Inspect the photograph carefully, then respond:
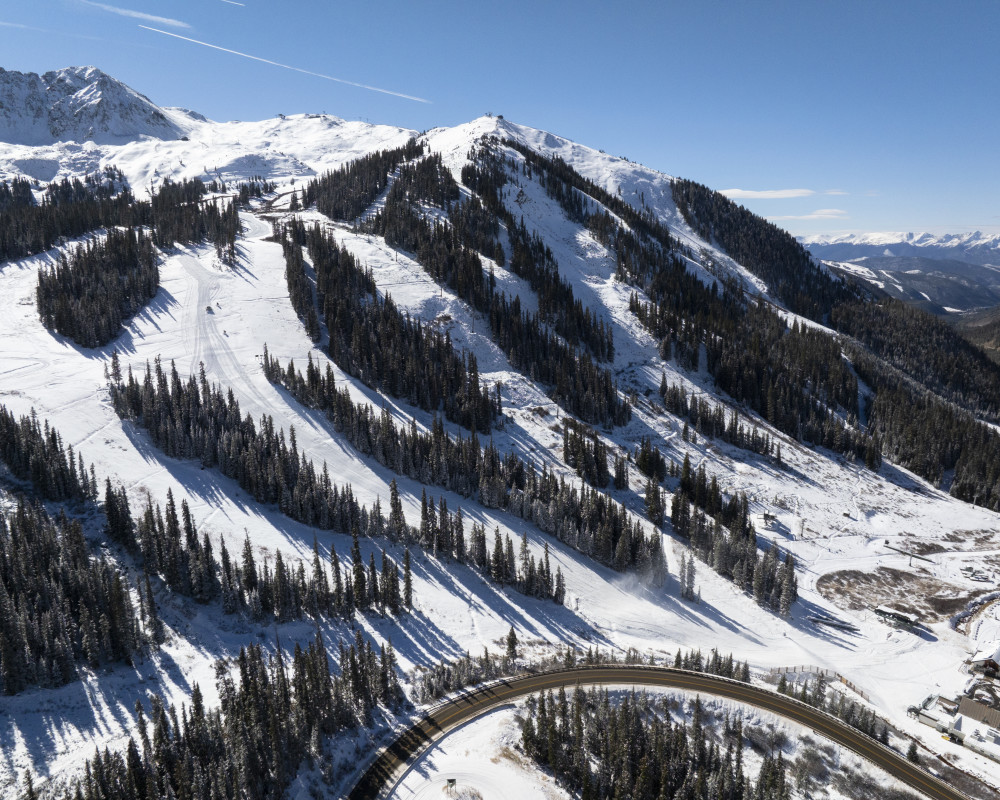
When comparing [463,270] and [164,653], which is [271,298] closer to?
[463,270]

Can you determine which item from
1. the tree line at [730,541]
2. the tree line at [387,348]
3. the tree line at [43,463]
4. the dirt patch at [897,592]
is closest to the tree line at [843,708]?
the tree line at [730,541]

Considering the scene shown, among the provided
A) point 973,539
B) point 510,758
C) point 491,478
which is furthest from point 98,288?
point 973,539

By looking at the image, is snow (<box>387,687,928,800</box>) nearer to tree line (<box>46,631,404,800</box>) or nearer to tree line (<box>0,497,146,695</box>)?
tree line (<box>46,631,404,800</box>)

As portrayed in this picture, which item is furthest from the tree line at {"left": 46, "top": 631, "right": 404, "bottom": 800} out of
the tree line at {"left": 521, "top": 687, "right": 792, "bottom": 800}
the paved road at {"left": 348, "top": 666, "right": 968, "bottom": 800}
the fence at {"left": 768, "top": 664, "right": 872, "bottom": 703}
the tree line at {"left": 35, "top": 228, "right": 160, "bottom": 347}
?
the tree line at {"left": 35, "top": 228, "right": 160, "bottom": 347}

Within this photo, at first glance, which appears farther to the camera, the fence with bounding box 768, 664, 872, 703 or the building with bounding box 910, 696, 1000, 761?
the fence with bounding box 768, 664, 872, 703

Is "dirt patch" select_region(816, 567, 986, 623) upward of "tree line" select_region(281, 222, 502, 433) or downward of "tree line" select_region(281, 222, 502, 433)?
downward

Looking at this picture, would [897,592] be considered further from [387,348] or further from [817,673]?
[387,348]

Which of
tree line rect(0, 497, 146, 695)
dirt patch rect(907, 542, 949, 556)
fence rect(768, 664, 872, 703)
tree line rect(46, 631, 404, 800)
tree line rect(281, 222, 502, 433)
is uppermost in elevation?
tree line rect(281, 222, 502, 433)
